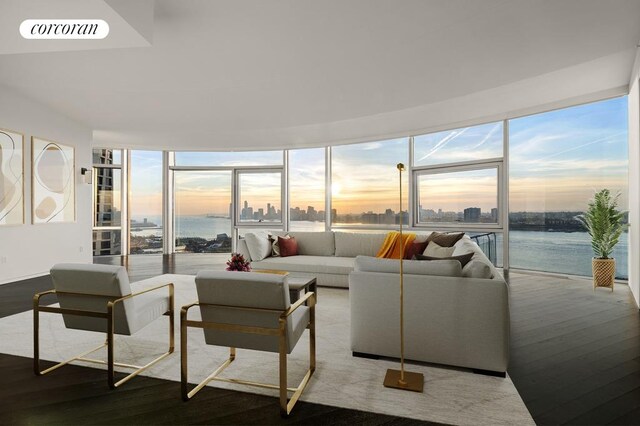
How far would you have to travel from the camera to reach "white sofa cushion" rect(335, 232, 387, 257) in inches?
213

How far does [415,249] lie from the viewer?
4.73m

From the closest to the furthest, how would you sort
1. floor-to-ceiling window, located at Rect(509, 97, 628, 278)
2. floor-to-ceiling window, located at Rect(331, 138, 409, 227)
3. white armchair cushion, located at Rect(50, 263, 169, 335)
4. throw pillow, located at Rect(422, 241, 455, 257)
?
1. white armchair cushion, located at Rect(50, 263, 169, 335)
2. throw pillow, located at Rect(422, 241, 455, 257)
3. floor-to-ceiling window, located at Rect(509, 97, 628, 278)
4. floor-to-ceiling window, located at Rect(331, 138, 409, 227)

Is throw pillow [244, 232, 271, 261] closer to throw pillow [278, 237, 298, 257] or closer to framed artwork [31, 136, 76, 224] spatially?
throw pillow [278, 237, 298, 257]

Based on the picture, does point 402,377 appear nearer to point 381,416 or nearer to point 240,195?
point 381,416

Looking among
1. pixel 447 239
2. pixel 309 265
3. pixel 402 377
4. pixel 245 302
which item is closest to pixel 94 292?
pixel 245 302

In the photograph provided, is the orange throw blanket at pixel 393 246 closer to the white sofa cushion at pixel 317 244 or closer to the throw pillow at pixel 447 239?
the throw pillow at pixel 447 239

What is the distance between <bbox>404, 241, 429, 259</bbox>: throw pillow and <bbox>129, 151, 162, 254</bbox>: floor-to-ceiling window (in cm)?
686

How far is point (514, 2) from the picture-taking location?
9.42ft

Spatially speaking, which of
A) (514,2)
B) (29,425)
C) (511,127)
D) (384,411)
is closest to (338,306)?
(384,411)

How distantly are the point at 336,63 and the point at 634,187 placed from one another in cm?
411

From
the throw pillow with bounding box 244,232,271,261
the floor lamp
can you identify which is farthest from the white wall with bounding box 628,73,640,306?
the throw pillow with bounding box 244,232,271,261

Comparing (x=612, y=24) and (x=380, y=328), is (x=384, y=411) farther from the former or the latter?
(x=612, y=24)

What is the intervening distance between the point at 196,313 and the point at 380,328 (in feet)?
7.63

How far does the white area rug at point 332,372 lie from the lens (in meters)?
1.97
